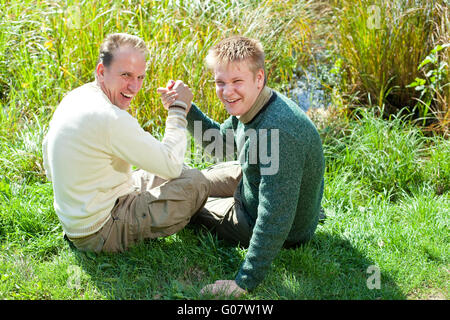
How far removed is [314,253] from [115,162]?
136 cm

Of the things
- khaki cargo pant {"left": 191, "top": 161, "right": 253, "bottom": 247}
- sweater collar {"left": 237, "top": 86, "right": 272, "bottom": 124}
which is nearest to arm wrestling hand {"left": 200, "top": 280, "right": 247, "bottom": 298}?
khaki cargo pant {"left": 191, "top": 161, "right": 253, "bottom": 247}

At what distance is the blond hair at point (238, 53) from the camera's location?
2654 millimetres

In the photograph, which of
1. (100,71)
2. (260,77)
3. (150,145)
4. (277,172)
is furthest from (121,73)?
(277,172)

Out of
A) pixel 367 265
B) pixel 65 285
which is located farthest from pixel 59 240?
pixel 367 265

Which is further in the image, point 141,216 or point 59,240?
point 59,240

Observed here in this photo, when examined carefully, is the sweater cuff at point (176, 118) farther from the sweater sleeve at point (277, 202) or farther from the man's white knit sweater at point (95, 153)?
the sweater sleeve at point (277, 202)

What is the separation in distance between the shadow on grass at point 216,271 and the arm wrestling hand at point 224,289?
64mm

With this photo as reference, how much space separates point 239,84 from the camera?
106 inches

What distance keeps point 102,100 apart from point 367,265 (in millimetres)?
1839

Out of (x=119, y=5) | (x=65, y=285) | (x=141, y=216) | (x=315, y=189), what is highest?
(x=119, y=5)

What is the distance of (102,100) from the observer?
8.91 feet

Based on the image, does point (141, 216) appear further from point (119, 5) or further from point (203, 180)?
point (119, 5)

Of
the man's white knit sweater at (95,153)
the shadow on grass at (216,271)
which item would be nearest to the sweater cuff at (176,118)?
the man's white knit sweater at (95,153)

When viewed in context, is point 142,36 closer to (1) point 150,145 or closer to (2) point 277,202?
(1) point 150,145
